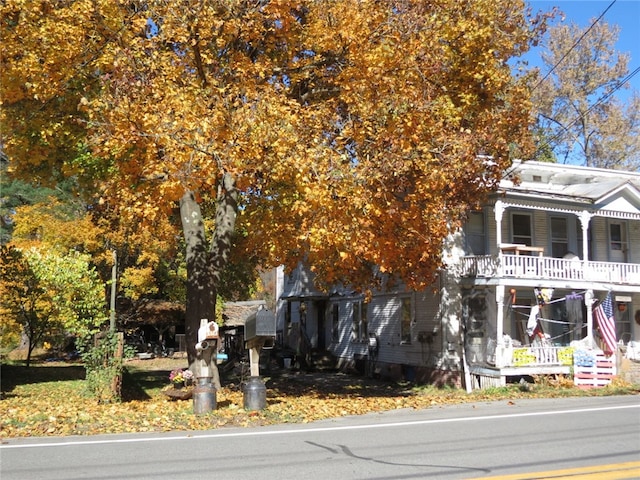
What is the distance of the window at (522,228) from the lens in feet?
81.6

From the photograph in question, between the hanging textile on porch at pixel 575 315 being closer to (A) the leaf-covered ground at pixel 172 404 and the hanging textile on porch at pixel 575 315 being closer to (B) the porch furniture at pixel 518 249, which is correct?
(B) the porch furniture at pixel 518 249

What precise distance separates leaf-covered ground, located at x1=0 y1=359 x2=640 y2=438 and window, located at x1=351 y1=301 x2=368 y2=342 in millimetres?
4979

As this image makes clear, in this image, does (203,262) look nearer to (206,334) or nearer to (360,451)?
(206,334)

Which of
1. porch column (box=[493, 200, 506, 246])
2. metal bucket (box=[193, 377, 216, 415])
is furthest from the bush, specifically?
porch column (box=[493, 200, 506, 246])

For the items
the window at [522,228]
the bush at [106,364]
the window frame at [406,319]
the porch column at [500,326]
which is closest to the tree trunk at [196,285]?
the bush at [106,364]

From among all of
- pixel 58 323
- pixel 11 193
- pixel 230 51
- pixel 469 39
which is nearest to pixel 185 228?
pixel 230 51

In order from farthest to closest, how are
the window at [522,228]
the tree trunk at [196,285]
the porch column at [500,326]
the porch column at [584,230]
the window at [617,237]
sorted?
the window at [617,237] → the window at [522,228] → the porch column at [584,230] → the porch column at [500,326] → the tree trunk at [196,285]

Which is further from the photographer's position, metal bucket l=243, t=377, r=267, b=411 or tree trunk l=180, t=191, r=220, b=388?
tree trunk l=180, t=191, r=220, b=388

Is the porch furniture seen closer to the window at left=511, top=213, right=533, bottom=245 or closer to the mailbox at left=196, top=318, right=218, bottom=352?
the window at left=511, top=213, right=533, bottom=245

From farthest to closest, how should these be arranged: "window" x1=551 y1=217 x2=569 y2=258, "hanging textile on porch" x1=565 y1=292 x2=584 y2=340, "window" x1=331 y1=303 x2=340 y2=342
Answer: "window" x1=331 y1=303 x2=340 y2=342, "window" x1=551 y1=217 x2=569 y2=258, "hanging textile on porch" x1=565 y1=292 x2=584 y2=340

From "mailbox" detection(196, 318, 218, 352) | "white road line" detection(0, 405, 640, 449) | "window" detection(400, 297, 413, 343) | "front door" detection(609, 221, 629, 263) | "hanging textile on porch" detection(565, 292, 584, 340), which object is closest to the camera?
"white road line" detection(0, 405, 640, 449)

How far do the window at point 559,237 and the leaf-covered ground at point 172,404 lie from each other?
6.14 m

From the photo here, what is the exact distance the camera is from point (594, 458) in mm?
8438

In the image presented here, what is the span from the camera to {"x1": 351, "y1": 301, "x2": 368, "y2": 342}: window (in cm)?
3039
